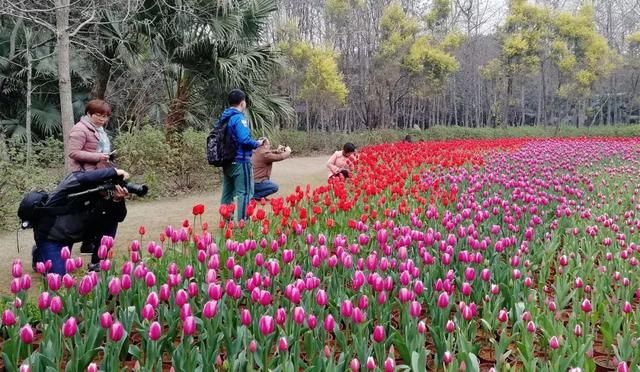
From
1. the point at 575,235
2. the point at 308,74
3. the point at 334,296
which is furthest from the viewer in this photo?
the point at 308,74

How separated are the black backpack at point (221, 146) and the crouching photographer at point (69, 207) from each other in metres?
1.56

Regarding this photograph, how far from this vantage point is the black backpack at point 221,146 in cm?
544

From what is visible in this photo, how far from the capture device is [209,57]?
11.1 m

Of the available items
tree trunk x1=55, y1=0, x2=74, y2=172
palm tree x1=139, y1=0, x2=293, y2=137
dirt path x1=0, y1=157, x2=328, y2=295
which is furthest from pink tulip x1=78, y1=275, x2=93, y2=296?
palm tree x1=139, y1=0, x2=293, y2=137

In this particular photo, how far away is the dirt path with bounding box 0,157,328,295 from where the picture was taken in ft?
17.0

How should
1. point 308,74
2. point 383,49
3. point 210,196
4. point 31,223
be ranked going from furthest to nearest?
point 383,49 < point 308,74 < point 210,196 < point 31,223

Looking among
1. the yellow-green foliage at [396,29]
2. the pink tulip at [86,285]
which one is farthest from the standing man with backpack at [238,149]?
the yellow-green foliage at [396,29]

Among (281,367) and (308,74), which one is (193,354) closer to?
(281,367)

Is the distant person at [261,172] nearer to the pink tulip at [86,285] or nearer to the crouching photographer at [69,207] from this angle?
the crouching photographer at [69,207]

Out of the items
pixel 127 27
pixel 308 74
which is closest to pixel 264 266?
pixel 127 27

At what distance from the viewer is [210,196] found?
9680 millimetres

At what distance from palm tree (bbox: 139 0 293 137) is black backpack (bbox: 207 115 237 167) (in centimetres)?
533

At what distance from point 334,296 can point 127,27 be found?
9211mm

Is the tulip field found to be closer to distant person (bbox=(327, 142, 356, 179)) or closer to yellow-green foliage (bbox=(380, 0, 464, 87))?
distant person (bbox=(327, 142, 356, 179))
